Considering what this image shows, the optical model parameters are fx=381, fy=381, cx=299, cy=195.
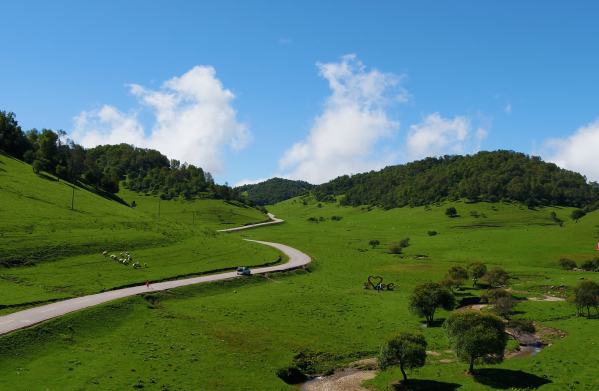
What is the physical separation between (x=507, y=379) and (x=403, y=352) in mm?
10489

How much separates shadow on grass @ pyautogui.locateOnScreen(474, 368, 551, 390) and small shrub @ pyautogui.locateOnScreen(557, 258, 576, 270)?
72110mm

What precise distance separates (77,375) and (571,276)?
9383 cm

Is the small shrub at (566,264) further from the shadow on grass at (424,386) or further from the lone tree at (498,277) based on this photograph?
the shadow on grass at (424,386)

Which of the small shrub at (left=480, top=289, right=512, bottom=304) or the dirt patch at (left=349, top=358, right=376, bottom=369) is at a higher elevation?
the small shrub at (left=480, top=289, right=512, bottom=304)

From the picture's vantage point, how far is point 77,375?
1309 inches

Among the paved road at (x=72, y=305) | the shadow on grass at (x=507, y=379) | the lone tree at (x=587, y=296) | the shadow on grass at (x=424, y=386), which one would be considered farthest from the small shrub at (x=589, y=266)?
the paved road at (x=72, y=305)

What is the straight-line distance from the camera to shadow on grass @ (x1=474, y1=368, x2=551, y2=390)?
35.1 metres

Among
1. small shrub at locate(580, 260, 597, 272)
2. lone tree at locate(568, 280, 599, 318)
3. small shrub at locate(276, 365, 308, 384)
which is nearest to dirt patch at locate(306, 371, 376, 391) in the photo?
small shrub at locate(276, 365, 308, 384)

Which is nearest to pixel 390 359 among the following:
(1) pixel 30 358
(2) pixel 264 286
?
(1) pixel 30 358

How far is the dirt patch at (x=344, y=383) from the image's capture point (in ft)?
120

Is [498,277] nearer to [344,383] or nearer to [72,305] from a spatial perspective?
[344,383]

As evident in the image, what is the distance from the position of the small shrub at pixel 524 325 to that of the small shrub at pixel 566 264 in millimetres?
54535

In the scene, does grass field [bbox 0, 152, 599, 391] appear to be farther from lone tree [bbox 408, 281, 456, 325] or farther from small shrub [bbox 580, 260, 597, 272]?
small shrub [bbox 580, 260, 597, 272]

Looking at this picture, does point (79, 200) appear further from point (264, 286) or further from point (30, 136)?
point (30, 136)
